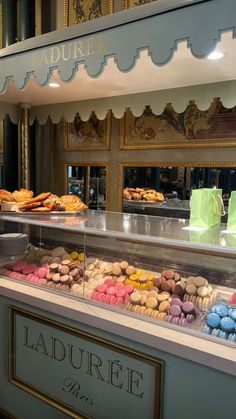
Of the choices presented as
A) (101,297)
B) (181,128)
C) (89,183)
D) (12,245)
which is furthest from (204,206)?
(89,183)

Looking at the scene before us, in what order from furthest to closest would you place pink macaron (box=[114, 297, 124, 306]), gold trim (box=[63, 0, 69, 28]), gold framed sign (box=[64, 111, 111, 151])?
gold trim (box=[63, 0, 69, 28])
gold framed sign (box=[64, 111, 111, 151])
pink macaron (box=[114, 297, 124, 306])

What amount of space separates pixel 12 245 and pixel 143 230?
1105 mm

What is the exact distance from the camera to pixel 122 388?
1.66 m

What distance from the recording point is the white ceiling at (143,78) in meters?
1.87

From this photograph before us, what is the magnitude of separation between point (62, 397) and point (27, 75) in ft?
6.06

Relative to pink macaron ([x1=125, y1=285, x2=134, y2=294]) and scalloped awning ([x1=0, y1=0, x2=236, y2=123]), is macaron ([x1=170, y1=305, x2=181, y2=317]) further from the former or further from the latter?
scalloped awning ([x1=0, y1=0, x2=236, y2=123])

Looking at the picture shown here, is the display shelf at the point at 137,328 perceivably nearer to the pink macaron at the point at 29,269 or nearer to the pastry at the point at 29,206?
the pink macaron at the point at 29,269

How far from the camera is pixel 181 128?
2619mm

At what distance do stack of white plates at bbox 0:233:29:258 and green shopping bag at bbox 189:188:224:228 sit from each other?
129 centimetres

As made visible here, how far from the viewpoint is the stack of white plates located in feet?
8.00

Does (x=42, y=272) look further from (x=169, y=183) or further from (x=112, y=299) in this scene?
(x=169, y=183)

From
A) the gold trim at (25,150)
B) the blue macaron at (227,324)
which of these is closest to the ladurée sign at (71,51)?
the gold trim at (25,150)

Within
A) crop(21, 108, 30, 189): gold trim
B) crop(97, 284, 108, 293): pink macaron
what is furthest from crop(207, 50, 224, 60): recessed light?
crop(21, 108, 30, 189): gold trim

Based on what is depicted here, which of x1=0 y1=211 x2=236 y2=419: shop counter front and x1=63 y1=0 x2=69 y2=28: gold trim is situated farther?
x1=63 y1=0 x2=69 y2=28: gold trim
